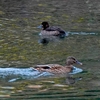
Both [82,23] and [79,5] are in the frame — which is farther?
[79,5]

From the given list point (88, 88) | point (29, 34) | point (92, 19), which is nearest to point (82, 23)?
point (92, 19)

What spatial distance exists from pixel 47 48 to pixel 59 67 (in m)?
3.35

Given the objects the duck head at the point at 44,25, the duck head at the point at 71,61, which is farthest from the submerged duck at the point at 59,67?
the duck head at the point at 44,25

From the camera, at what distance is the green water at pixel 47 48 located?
14.5 m

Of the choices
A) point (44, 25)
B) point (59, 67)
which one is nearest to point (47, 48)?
point (59, 67)

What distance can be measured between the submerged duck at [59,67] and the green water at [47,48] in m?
0.36

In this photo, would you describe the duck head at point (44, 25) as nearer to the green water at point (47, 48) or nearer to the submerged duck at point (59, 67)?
the green water at point (47, 48)

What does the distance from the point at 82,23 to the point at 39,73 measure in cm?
838

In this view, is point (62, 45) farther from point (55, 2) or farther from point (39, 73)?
point (55, 2)

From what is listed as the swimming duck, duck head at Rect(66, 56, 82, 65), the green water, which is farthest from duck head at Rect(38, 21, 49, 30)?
duck head at Rect(66, 56, 82, 65)

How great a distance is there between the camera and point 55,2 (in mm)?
31547

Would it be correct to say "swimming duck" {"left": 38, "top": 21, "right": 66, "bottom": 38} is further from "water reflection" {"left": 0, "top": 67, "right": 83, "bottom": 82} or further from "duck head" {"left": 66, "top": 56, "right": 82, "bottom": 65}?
"water reflection" {"left": 0, "top": 67, "right": 83, "bottom": 82}

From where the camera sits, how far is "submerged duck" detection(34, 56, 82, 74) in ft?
55.7

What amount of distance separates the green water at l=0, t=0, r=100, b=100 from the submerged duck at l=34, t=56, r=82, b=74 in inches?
14.4
